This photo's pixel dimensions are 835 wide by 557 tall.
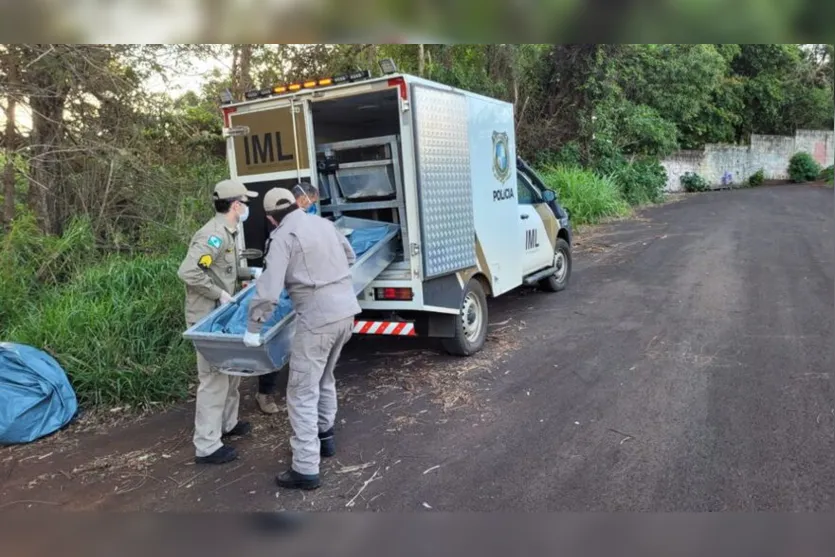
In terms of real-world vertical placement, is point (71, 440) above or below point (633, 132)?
below

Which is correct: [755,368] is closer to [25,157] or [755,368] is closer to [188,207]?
[188,207]

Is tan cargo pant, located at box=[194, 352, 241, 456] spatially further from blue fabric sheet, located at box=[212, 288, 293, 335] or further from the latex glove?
the latex glove

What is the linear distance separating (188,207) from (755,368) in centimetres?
702

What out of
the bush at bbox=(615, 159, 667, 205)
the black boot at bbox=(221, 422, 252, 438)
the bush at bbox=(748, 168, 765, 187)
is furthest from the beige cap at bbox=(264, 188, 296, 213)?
the bush at bbox=(748, 168, 765, 187)

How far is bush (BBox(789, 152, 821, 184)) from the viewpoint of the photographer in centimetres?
2794

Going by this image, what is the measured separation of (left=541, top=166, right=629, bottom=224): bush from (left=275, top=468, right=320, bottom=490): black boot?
12796mm

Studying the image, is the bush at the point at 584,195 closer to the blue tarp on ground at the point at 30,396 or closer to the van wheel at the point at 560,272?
the van wheel at the point at 560,272

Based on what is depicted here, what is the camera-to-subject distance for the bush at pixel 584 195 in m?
15.7

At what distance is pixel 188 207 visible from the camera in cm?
845

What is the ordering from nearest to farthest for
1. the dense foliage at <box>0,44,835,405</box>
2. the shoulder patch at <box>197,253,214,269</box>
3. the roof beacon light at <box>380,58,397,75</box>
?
1. the shoulder patch at <box>197,253,214,269</box>
2. the roof beacon light at <box>380,58,397,75</box>
3. the dense foliage at <box>0,44,835,405</box>

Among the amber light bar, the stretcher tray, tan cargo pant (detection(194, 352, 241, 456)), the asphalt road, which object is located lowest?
the asphalt road

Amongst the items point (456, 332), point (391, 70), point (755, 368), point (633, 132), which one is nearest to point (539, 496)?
point (456, 332)

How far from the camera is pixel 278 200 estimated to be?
3.84m

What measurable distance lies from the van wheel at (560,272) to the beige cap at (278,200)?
5.32 metres
